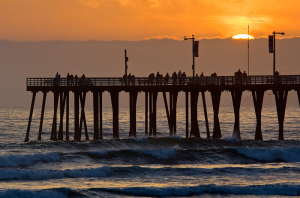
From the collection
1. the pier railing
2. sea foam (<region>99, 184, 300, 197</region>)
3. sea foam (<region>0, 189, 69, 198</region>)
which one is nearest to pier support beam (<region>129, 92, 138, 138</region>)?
the pier railing

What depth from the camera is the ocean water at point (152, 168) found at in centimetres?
3025

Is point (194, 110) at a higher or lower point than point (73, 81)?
lower

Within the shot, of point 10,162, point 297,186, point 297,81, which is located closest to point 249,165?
point 297,186

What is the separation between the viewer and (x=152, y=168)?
36625mm

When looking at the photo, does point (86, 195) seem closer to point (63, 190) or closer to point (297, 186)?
point (63, 190)

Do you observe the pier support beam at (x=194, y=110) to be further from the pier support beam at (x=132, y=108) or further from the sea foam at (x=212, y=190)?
the sea foam at (x=212, y=190)

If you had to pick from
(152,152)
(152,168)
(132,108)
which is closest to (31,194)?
(152,168)

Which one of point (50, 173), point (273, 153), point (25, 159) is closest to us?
point (50, 173)

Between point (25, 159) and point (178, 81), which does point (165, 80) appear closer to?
point (178, 81)

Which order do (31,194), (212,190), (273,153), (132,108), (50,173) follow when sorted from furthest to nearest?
(132,108), (273,153), (50,173), (212,190), (31,194)

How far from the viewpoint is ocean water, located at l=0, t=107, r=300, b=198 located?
99.2 feet

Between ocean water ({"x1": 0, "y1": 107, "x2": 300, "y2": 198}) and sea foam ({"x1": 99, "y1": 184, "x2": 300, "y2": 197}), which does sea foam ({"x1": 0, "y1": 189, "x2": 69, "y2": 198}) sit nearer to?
ocean water ({"x1": 0, "y1": 107, "x2": 300, "y2": 198})

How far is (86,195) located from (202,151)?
1549cm

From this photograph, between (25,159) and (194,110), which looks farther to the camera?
(194,110)
